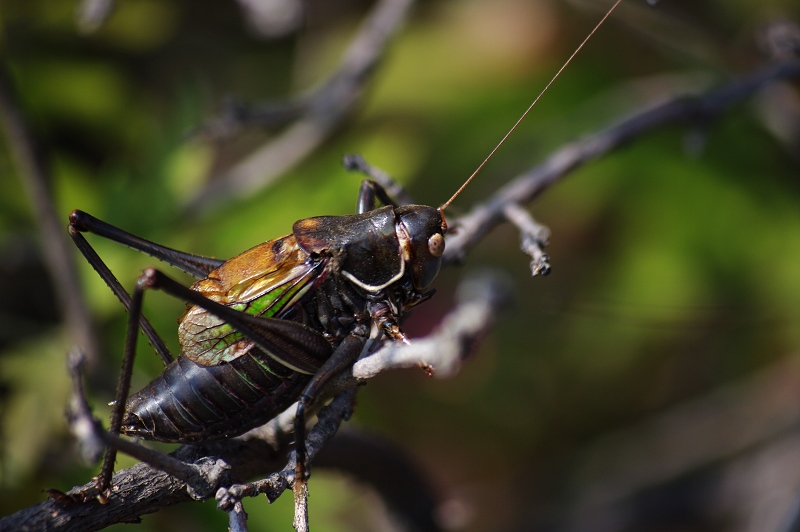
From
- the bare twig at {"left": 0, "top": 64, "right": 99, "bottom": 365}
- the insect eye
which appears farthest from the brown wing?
the bare twig at {"left": 0, "top": 64, "right": 99, "bottom": 365}

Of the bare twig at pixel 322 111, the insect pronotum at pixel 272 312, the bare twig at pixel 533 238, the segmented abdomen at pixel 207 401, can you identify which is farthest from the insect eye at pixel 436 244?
the bare twig at pixel 322 111

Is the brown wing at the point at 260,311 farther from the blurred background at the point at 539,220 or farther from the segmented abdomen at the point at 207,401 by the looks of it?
the blurred background at the point at 539,220

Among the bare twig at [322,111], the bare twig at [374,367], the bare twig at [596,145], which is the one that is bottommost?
the bare twig at [374,367]

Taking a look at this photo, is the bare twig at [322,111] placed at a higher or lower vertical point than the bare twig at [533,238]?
higher

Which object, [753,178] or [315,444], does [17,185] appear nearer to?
[315,444]

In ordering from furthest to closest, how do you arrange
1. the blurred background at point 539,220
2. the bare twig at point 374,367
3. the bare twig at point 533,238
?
1. the blurred background at point 539,220
2. the bare twig at point 533,238
3. the bare twig at point 374,367

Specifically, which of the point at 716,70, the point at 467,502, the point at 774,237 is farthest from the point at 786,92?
the point at 467,502

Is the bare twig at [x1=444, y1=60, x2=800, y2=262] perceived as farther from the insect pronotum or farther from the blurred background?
the blurred background
